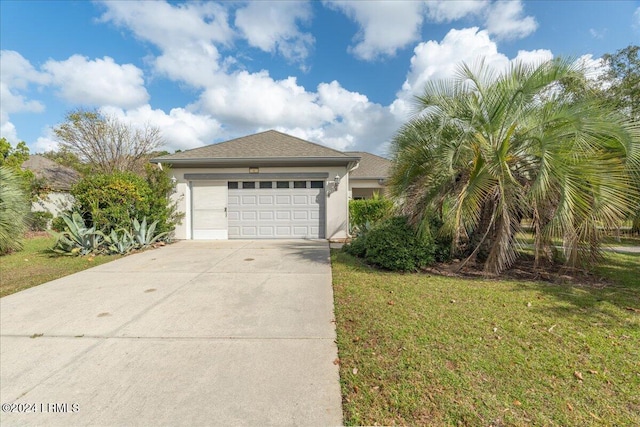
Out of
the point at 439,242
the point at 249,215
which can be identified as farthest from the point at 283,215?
the point at 439,242

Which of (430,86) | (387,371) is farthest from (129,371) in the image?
(430,86)

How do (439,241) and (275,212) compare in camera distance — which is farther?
(275,212)

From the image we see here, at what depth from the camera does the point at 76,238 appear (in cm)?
771

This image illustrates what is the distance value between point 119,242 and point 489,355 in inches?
359

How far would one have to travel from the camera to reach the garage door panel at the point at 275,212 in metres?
10.9

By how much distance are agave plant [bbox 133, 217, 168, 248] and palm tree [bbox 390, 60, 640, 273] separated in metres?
7.67

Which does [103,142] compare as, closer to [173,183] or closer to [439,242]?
[173,183]

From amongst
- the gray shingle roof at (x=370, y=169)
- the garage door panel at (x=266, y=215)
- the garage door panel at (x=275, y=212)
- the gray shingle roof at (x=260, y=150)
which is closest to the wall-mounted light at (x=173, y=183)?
the gray shingle roof at (x=260, y=150)

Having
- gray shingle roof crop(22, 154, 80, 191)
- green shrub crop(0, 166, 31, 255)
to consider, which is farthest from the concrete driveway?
gray shingle roof crop(22, 154, 80, 191)

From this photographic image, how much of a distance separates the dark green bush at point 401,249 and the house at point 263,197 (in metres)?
4.46

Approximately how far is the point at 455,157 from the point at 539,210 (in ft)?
6.41

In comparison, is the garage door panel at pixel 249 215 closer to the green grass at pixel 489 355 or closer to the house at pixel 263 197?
the house at pixel 263 197

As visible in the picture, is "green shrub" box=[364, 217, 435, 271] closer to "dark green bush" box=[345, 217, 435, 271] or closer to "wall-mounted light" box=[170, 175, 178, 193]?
"dark green bush" box=[345, 217, 435, 271]

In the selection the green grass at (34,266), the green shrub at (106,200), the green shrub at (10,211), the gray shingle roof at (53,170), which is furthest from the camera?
the gray shingle roof at (53,170)
